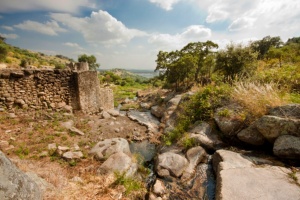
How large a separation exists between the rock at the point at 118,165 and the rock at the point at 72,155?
1.05 metres

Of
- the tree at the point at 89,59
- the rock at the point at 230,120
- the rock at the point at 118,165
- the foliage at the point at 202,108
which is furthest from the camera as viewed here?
the tree at the point at 89,59

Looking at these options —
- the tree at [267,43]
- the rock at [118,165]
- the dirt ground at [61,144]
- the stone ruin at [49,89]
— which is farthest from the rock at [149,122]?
the tree at [267,43]

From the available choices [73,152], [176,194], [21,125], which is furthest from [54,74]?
[176,194]

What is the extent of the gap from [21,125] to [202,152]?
705 cm

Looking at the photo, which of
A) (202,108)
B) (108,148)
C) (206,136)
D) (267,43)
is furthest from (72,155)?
(267,43)

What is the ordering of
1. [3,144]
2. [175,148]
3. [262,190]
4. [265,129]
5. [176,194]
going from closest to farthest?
[262,190] < [176,194] < [265,129] < [3,144] < [175,148]

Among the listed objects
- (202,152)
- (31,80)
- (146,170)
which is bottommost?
(146,170)

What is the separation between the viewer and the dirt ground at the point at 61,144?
3.60m

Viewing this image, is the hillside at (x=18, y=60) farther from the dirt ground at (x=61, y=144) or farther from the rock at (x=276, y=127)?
the rock at (x=276, y=127)

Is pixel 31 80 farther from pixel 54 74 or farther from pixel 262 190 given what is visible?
pixel 262 190

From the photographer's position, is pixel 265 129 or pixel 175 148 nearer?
→ pixel 265 129

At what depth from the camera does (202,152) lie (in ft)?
17.3

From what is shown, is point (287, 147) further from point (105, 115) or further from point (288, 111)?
point (105, 115)

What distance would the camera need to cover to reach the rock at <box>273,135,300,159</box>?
3.89m
